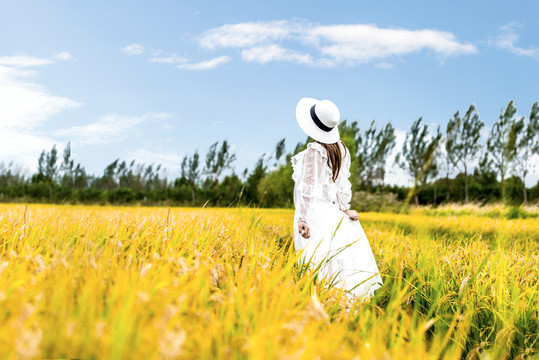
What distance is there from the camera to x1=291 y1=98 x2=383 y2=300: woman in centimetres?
437

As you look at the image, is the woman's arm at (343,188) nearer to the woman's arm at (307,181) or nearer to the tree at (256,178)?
the woman's arm at (307,181)

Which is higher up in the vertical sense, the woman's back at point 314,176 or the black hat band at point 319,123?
the black hat band at point 319,123

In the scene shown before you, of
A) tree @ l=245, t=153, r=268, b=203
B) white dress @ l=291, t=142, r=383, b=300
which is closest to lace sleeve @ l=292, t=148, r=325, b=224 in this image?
white dress @ l=291, t=142, r=383, b=300

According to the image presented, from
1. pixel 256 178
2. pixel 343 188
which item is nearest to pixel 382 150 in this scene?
pixel 256 178

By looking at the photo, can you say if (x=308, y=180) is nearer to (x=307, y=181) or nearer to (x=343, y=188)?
(x=307, y=181)

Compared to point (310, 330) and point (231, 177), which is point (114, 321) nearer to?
point (310, 330)

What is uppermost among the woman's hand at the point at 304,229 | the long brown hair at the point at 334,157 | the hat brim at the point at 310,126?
the hat brim at the point at 310,126

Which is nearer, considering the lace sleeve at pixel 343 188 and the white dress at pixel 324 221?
the white dress at pixel 324 221

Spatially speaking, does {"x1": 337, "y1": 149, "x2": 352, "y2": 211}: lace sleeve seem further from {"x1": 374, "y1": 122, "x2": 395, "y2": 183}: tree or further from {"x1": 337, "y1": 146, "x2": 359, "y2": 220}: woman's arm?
{"x1": 374, "y1": 122, "x2": 395, "y2": 183}: tree

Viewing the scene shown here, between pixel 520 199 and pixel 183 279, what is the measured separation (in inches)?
1630

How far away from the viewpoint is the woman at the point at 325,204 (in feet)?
14.3

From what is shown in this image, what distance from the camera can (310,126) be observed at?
468 cm

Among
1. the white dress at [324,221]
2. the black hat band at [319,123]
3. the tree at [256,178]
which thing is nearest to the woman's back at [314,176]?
the white dress at [324,221]

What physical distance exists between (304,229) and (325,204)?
0.41 metres
